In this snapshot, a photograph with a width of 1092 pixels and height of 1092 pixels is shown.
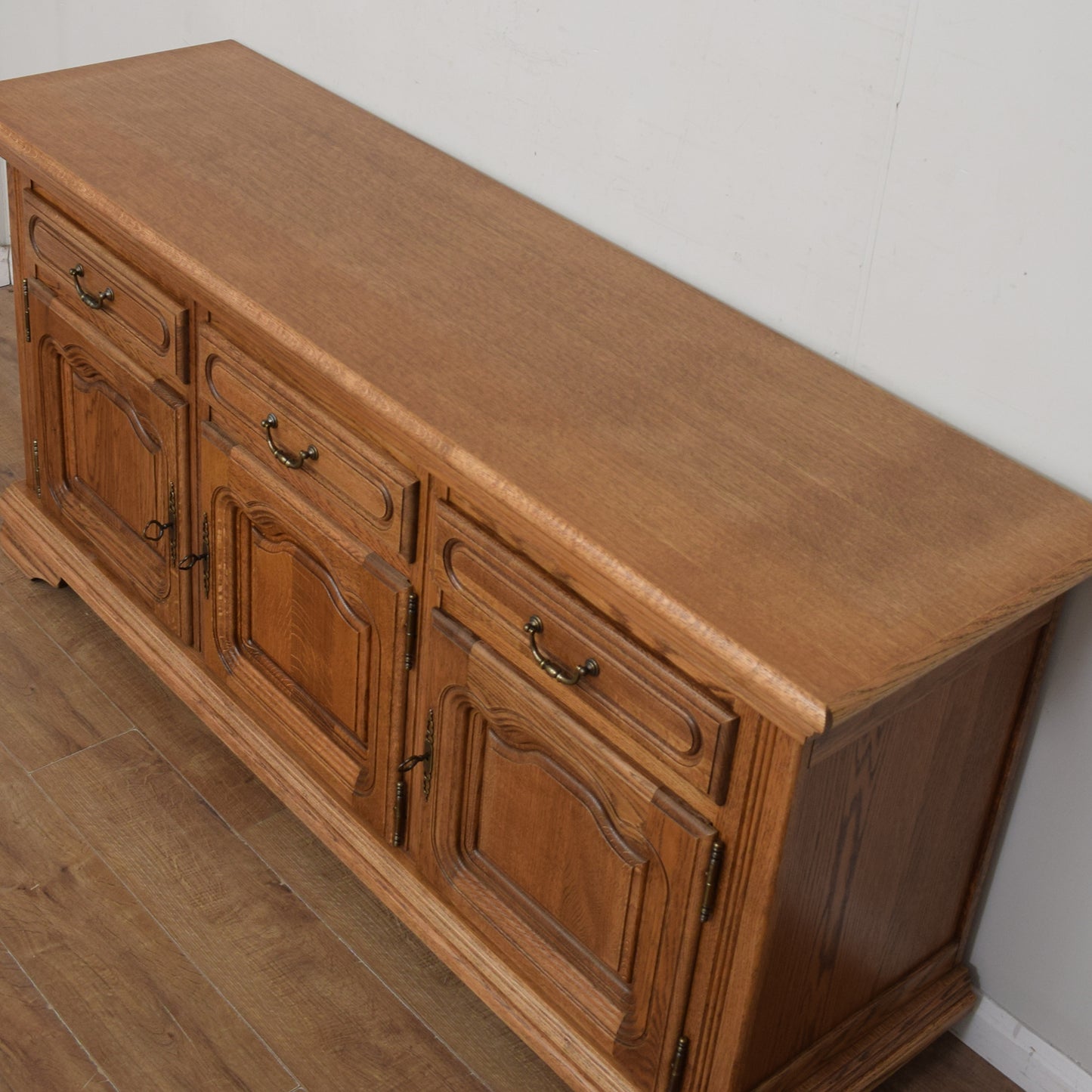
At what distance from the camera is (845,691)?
3.81ft

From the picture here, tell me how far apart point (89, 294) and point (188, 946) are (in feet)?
2.96

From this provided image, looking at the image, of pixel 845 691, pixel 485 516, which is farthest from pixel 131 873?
pixel 845 691

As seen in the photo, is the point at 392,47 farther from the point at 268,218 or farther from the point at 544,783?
the point at 544,783

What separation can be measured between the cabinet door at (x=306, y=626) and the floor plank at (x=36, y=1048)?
44 centimetres

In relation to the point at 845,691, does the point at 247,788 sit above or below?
below

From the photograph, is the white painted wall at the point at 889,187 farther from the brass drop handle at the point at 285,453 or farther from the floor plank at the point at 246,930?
the floor plank at the point at 246,930

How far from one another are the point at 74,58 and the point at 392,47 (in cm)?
114

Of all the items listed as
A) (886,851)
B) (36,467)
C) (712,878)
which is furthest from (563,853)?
(36,467)

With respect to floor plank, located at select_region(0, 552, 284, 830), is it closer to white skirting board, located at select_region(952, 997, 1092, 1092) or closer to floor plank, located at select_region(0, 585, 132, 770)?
floor plank, located at select_region(0, 585, 132, 770)

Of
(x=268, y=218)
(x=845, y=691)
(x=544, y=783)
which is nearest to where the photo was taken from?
(x=845, y=691)

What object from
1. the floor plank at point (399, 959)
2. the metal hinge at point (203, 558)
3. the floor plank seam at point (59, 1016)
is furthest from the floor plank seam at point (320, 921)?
the metal hinge at point (203, 558)

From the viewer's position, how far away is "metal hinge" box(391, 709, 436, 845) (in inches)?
66.9

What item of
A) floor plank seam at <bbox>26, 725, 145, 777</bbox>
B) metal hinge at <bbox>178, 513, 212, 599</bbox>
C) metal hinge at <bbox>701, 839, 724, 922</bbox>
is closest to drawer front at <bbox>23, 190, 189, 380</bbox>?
metal hinge at <bbox>178, 513, 212, 599</bbox>

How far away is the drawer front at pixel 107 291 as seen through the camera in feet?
6.17
